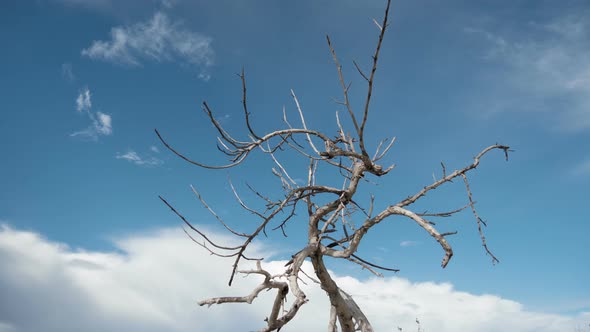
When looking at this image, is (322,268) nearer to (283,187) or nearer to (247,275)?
(247,275)

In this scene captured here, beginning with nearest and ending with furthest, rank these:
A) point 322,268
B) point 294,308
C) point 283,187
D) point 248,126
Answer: point 294,308 → point 248,126 → point 322,268 → point 283,187

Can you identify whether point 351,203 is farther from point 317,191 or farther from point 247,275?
point 247,275

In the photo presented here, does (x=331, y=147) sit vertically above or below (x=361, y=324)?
above

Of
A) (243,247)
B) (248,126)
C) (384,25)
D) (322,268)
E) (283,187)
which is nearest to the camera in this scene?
(384,25)

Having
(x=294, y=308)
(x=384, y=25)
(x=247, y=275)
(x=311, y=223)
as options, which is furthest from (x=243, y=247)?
(x=384, y=25)

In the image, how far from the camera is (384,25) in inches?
112

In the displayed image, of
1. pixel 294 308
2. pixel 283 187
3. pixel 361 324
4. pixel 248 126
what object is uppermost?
pixel 283 187

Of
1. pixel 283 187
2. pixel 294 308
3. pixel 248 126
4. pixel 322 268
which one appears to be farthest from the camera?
pixel 283 187

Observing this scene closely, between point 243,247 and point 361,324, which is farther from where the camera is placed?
point 361,324

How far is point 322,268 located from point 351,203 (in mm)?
822

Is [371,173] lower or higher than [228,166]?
higher

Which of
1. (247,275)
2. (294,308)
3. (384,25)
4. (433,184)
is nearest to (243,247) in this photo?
(247,275)

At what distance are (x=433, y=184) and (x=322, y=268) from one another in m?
1.49

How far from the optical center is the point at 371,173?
16.5 ft
